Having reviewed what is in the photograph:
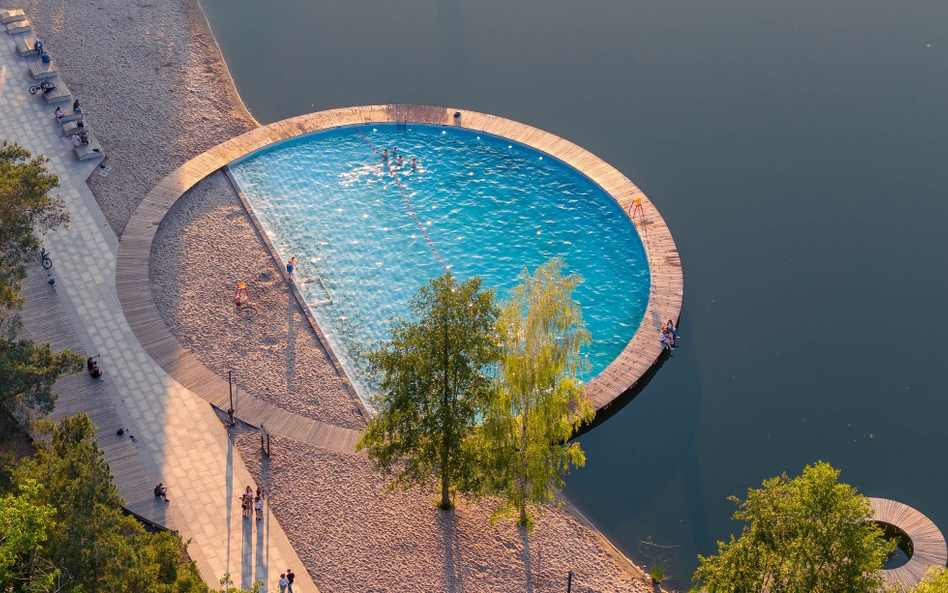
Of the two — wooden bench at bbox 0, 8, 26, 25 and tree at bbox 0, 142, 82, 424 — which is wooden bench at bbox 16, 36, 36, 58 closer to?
wooden bench at bbox 0, 8, 26, 25

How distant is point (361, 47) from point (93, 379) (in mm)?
28307

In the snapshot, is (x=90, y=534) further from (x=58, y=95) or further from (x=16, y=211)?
(x=58, y=95)

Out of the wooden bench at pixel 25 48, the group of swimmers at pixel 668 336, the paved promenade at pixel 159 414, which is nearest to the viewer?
the paved promenade at pixel 159 414

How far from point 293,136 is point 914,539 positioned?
35.8 m

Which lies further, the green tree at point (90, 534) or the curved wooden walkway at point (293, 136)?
the curved wooden walkway at point (293, 136)

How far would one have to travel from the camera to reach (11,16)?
6188 cm

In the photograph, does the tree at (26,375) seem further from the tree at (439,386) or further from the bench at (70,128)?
the bench at (70,128)

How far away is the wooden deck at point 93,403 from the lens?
129 ft

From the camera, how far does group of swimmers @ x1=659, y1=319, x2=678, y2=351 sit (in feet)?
153

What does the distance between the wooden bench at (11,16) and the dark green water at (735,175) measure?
11484 millimetres

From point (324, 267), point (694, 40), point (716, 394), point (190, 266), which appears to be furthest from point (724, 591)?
point (694, 40)

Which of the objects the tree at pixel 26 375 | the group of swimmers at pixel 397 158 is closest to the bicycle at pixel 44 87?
the group of swimmers at pixel 397 158

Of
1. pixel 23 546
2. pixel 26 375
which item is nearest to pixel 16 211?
pixel 26 375

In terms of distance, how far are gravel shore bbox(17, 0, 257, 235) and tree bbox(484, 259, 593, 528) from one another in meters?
23.6
